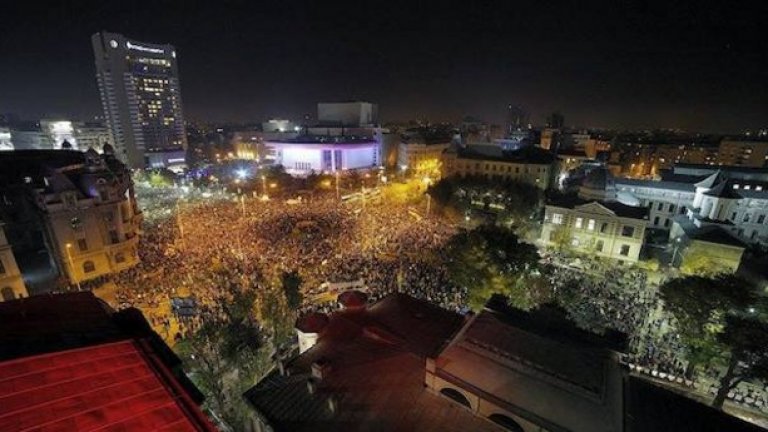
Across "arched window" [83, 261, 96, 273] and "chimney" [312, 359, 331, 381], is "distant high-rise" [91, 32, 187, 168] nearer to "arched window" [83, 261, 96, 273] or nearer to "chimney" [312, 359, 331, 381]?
→ "arched window" [83, 261, 96, 273]

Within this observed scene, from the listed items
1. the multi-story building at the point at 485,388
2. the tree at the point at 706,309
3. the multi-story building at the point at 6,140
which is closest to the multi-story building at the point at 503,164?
the tree at the point at 706,309

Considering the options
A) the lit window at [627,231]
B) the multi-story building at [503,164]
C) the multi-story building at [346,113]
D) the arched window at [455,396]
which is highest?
the multi-story building at [346,113]

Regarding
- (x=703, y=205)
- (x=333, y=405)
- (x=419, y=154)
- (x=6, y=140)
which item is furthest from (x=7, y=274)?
(x=6, y=140)

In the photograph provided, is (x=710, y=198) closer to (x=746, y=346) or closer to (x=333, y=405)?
(x=746, y=346)

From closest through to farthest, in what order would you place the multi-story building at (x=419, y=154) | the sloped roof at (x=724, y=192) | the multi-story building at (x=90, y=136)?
the sloped roof at (x=724, y=192), the multi-story building at (x=419, y=154), the multi-story building at (x=90, y=136)

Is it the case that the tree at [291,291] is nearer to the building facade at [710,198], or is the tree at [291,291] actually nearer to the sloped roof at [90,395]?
the sloped roof at [90,395]

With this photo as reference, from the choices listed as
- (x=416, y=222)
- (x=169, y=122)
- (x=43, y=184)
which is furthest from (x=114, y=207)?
(x=169, y=122)

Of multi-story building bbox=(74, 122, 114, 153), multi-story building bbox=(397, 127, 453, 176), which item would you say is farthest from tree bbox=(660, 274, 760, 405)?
multi-story building bbox=(74, 122, 114, 153)

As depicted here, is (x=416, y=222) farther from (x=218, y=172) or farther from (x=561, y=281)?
(x=218, y=172)
